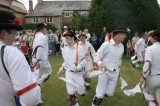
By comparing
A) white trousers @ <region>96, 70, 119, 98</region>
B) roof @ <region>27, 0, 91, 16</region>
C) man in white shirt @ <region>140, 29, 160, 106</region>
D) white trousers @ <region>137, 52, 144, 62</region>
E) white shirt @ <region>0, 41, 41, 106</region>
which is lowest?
white trousers @ <region>137, 52, 144, 62</region>

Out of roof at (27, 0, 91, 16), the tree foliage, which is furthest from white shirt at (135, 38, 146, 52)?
roof at (27, 0, 91, 16)

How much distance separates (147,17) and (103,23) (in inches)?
142

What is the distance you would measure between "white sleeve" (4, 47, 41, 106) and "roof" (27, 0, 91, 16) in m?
66.1

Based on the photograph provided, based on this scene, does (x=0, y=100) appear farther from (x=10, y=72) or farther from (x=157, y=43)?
(x=157, y=43)

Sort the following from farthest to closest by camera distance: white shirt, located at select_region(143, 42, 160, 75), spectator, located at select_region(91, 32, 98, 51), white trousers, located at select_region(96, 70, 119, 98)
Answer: spectator, located at select_region(91, 32, 98, 51)
white trousers, located at select_region(96, 70, 119, 98)
white shirt, located at select_region(143, 42, 160, 75)

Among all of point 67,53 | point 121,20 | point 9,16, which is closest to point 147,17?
point 121,20

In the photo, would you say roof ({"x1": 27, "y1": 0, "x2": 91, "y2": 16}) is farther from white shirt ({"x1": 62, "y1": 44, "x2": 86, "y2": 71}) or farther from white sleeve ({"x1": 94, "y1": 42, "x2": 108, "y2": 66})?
white sleeve ({"x1": 94, "y1": 42, "x2": 108, "y2": 66})

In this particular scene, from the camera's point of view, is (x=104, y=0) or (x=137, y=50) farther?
(x=104, y=0)

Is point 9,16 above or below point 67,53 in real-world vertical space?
above

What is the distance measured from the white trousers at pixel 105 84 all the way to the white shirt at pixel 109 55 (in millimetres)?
180

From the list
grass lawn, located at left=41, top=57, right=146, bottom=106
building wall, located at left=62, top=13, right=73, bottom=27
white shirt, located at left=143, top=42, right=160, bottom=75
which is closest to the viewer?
white shirt, located at left=143, top=42, right=160, bottom=75

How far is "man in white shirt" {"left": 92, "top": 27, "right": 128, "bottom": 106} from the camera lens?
7.09 m

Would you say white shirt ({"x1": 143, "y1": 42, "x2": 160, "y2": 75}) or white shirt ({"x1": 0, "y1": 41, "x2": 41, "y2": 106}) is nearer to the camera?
white shirt ({"x1": 0, "y1": 41, "x2": 41, "y2": 106})

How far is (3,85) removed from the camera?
2822 millimetres
